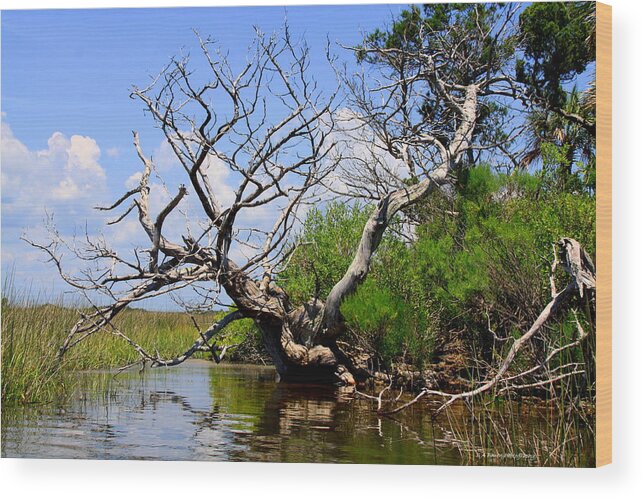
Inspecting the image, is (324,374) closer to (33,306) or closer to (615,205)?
(33,306)

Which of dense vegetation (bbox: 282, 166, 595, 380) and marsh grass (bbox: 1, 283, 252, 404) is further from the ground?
dense vegetation (bbox: 282, 166, 595, 380)

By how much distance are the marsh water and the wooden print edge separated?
56 cm

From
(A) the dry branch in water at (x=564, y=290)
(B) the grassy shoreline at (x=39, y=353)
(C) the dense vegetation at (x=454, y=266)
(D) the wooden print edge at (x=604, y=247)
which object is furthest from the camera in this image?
(C) the dense vegetation at (x=454, y=266)

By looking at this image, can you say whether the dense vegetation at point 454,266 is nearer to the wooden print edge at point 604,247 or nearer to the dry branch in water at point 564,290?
the dry branch in water at point 564,290

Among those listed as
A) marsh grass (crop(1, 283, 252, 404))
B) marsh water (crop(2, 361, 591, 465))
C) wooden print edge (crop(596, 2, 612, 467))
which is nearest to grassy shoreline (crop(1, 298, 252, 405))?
marsh grass (crop(1, 283, 252, 404))

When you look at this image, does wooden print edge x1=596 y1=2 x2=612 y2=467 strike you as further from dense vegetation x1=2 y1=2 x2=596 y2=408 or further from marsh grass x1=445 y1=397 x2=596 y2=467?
dense vegetation x1=2 y1=2 x2=596 y2=408

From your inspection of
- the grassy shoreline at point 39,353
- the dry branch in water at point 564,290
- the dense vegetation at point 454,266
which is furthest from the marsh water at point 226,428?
the dense vegetation at point 454,266

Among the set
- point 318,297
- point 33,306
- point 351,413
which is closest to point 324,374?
point 318,297

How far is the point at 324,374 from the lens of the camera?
9312 millimetres

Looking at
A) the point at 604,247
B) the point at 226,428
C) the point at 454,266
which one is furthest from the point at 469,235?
the point at 226,428

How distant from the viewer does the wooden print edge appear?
5.64m

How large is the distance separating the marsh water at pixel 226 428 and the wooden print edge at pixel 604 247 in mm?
561

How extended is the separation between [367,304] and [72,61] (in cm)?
371

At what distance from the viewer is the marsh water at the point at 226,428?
604 centimetres
